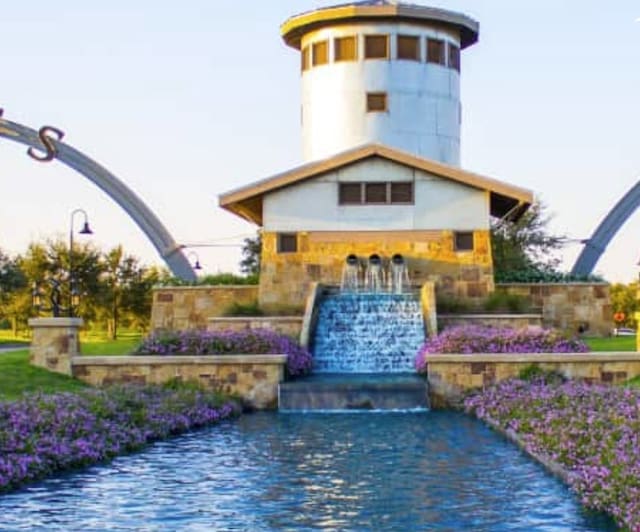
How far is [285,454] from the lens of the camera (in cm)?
1783

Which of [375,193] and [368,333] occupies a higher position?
[375,193]

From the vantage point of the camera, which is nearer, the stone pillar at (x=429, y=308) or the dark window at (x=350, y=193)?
the stone pillar at (x=429, y=308)

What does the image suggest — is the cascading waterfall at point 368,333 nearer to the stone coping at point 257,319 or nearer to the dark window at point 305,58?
the stone coping at point 257,319

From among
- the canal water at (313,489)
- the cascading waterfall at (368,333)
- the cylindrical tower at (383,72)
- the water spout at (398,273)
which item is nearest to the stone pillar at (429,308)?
the cascading waterfall at (368,333)

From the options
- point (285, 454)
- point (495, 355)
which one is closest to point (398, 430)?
point (285, 454)

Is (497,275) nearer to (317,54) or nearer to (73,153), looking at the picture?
(317,54)

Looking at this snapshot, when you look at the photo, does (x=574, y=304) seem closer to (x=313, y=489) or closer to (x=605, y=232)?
(x=605, y=232)

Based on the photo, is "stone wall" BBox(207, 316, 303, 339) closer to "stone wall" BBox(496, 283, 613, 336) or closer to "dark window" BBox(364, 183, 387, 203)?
"dark window" BBox(364, 183, 387, 203)

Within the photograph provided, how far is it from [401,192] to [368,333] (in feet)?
23.2

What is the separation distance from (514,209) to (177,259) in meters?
15.2

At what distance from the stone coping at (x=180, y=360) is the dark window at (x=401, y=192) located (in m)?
11.6

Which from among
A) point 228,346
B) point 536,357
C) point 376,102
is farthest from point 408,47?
point 536,357

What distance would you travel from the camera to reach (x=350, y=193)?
36594 millimetres

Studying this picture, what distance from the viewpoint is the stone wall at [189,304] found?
3875cm
